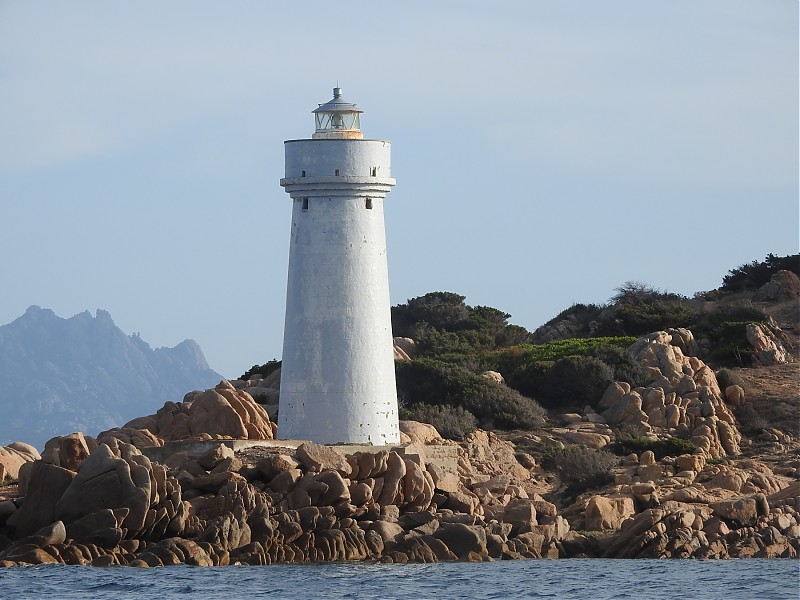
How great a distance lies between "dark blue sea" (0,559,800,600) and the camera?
1085 inches

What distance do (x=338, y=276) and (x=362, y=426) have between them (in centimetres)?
299

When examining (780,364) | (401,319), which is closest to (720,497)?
(780,364)

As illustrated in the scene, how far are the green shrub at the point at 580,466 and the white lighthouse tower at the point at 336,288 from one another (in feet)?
14.6

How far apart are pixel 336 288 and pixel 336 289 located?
0.06 ft

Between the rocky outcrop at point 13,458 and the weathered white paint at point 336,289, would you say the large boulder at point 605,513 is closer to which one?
the weathered white paint at point 336,289

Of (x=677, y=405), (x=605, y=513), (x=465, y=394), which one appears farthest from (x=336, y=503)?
(x=677, y=405)

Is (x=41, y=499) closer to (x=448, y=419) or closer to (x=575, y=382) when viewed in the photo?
(x=448, y=419)

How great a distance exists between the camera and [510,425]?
4197cm

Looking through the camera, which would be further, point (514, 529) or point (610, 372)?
point (610, 372)

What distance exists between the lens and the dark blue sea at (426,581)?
1085 inches

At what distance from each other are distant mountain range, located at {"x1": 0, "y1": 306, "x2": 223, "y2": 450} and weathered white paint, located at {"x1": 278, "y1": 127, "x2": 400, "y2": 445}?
12341 centimetres

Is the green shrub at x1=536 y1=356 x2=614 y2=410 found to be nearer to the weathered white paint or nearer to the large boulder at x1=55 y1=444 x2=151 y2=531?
the weathered white paint

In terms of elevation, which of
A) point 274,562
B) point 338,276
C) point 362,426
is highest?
point 338,276

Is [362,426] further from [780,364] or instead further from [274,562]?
[780,364]
